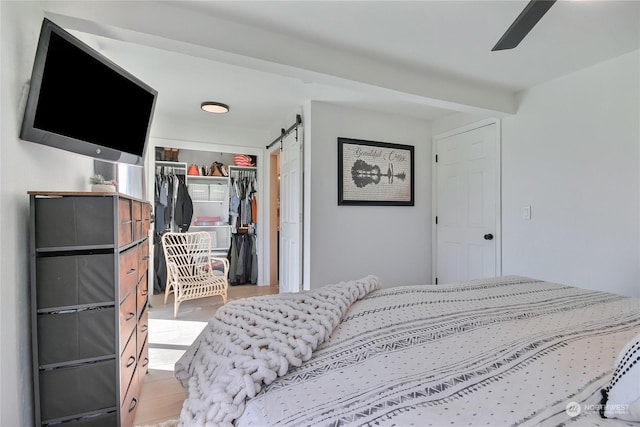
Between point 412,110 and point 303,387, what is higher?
point 412,110

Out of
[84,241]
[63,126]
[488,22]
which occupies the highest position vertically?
[488,22]

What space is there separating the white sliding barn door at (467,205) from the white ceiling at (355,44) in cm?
52

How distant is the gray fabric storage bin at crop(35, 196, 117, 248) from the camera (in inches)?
44.6

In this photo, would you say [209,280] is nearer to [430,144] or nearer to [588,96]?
[430,144]

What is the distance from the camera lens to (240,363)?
2.78 feet

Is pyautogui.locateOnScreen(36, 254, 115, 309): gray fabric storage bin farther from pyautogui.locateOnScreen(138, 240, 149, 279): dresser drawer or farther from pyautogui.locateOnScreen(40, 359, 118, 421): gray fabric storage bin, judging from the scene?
pyautogui.locateOnScreen(138, 240, 149, 279): dresser drawer

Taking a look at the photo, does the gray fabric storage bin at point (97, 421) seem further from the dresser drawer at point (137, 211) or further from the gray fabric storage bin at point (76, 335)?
the dresser drawer at point (137, 211)

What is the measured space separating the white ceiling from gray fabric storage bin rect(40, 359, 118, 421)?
1.57 metres

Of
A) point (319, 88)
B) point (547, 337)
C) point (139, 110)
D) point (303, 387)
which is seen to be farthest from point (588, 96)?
point (139, 110)

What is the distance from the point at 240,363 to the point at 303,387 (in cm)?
20

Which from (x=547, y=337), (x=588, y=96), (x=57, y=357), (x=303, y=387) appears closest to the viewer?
(x=303, y=387)

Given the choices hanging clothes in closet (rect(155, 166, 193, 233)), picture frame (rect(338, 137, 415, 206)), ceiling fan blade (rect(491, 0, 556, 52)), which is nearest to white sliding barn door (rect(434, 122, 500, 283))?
picture frame (rect(338, 137, 415, 206))

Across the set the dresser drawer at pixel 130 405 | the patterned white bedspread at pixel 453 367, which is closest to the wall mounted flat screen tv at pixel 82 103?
the dresser drawer at pixel 130 405

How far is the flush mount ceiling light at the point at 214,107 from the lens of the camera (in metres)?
3.10
